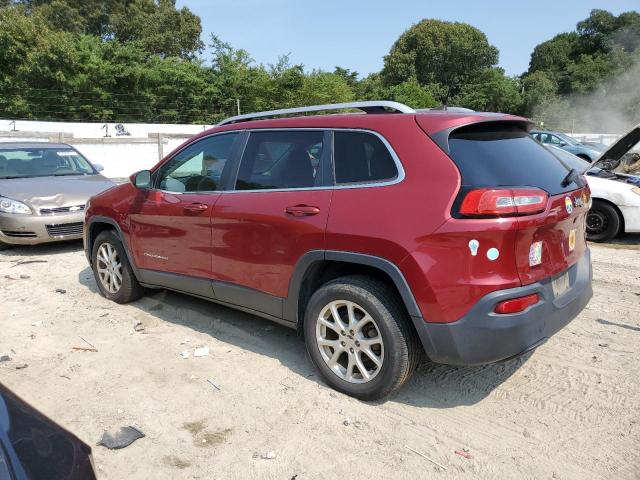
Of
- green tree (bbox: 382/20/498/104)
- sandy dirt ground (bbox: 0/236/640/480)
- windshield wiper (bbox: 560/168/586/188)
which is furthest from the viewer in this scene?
green tree (bbox: 382/20/498/104)

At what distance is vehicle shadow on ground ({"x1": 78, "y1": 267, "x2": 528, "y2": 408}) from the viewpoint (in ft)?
11.3

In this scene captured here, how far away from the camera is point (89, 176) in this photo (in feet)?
28.3

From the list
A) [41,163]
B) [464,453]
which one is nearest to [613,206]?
[464,453]

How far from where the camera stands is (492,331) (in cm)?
280

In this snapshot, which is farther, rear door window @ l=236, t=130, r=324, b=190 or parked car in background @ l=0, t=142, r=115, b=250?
parked car in background @ l=0, t=142, r=115, b=250

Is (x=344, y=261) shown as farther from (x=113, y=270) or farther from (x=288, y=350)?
(x=113, y=270)

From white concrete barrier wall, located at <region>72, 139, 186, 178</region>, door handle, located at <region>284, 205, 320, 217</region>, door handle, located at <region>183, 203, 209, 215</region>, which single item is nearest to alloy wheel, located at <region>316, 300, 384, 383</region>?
door handle, located at <region>284, 205, 320, 217</region>

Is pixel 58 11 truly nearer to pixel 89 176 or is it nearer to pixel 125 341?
pixel 89 176

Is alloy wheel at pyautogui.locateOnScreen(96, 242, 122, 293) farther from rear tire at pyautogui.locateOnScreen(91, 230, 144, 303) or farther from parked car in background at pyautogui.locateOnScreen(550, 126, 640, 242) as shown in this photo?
parked car in background at pyautogui.locateOnScreen(550, 126, 640, 242)

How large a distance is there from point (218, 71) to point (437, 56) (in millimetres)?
35267

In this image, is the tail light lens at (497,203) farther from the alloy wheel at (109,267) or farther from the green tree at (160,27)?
the green tree at (160,27)

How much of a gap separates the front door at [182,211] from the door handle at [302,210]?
0.85 meters

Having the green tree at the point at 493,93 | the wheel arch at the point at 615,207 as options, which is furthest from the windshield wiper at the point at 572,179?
the green tree at the point at 493,93

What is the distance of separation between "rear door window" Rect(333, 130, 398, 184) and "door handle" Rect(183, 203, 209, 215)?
129 centimetres
